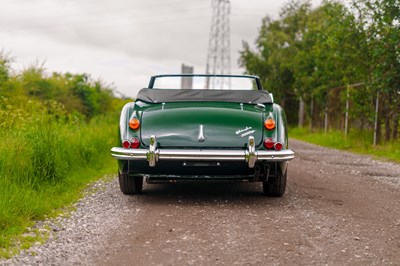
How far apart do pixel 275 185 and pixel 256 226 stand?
1.70 m

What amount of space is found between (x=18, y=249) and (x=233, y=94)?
370cm

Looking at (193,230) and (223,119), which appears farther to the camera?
(223,119)

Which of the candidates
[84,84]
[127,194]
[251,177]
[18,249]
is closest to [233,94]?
[251,177]

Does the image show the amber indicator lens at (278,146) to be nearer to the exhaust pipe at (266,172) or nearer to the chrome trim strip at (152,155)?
the exhaust pipe at (266,172)

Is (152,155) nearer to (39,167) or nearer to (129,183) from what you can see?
(129,183)

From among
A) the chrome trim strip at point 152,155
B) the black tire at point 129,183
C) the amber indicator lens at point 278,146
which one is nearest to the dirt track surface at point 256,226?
the black tire at point 129,183

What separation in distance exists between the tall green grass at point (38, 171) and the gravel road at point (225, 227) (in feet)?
0.91

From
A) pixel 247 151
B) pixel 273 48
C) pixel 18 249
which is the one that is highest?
pixel 273 48

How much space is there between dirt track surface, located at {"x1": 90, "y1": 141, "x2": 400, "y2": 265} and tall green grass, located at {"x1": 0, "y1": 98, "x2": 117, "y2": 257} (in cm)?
84

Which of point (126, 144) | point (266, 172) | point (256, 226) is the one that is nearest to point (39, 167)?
point (126, 144)

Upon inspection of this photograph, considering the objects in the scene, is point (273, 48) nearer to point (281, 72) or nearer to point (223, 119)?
point (281, 72)

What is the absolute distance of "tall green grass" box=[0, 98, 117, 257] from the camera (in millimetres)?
5711

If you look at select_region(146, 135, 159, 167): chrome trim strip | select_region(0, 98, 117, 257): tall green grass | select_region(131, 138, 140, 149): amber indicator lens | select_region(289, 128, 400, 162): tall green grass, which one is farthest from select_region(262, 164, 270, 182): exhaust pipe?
select_region(289, 128, 400, 162): tall green grass

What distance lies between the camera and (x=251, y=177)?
270 inches
